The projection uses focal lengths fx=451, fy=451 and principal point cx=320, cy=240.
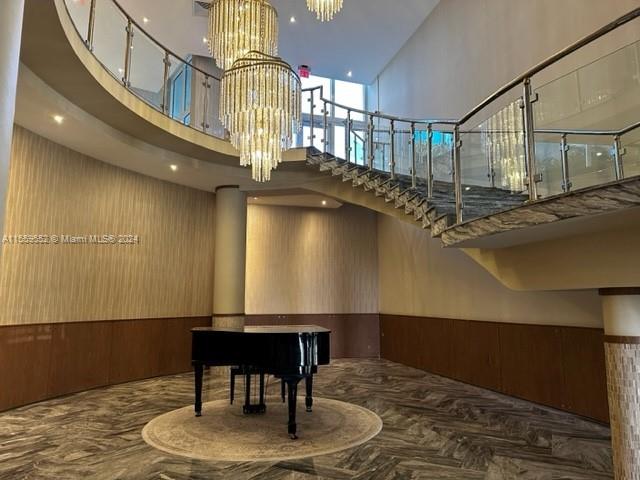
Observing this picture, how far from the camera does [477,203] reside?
4254mm

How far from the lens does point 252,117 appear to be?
13.6 feet

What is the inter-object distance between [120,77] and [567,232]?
4.62m

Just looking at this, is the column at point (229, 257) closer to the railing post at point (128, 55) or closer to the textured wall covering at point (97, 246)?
the textured wall covering at point (97, 246)

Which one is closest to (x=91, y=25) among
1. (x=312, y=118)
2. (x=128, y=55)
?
(x=128, y=55)

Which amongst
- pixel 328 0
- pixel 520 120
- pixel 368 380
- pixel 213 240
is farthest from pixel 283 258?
pixel 520 120

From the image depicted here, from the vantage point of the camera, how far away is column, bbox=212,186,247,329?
7.75 metres

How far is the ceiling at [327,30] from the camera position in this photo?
7.74 meters

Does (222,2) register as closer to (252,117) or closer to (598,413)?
(252,117)

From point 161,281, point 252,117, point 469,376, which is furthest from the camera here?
point 161,281

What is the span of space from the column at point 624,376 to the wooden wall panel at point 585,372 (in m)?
1.87

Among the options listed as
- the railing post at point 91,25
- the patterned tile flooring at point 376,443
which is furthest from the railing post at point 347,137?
the railing post at point 91,25

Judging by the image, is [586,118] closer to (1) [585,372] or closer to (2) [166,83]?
(1) [585,372]

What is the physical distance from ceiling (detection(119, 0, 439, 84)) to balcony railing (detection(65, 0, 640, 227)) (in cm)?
189

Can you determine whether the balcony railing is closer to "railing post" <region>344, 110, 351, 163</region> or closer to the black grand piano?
"railing post" <region>344, 110, 351, 163</region>
